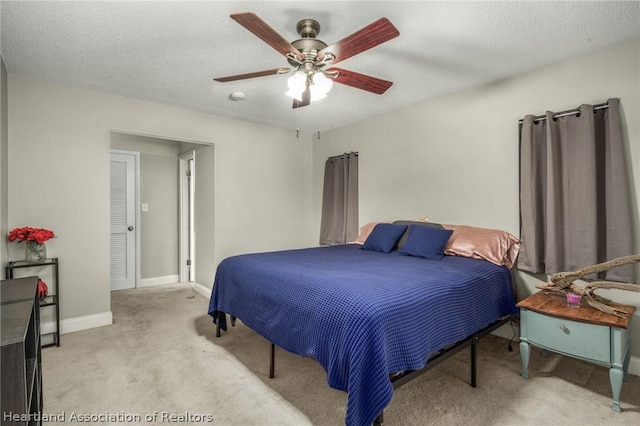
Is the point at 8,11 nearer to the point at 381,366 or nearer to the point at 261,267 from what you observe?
the point at 261,267

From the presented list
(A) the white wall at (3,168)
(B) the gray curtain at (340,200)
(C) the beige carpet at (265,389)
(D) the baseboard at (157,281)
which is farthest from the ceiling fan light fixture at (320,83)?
(D) the baseboard at (157,281)

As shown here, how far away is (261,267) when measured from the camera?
7.75 ft

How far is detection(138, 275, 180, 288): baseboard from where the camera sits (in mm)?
4764

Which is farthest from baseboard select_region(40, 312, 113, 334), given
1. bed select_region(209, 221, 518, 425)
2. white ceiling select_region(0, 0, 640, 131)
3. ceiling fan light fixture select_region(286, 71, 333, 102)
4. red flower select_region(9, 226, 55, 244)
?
ceiling fan light fixture select_region(286, 71, 333, 102)

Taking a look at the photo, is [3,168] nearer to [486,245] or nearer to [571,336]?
[486,245]

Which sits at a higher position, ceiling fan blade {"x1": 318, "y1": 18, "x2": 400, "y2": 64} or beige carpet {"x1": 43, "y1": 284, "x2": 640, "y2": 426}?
ceiling fan blade {"x1": 318, "y1": 18, "x2": 400, "y2": 64}

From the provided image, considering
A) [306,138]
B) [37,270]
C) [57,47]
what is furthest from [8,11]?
[306,138]

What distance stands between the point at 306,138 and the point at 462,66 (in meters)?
2.78

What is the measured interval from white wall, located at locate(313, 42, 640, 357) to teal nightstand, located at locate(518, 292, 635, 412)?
1.90 feet

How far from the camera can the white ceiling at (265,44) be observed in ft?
6.19

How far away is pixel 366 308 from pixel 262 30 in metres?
1.49

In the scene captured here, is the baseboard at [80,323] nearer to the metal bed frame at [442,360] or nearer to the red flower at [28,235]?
the red flower at [28,235]

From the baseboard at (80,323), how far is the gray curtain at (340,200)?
287cm

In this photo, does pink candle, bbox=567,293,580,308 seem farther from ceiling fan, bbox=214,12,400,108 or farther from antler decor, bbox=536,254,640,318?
ceiling fan, bbox=214,12,400,108
